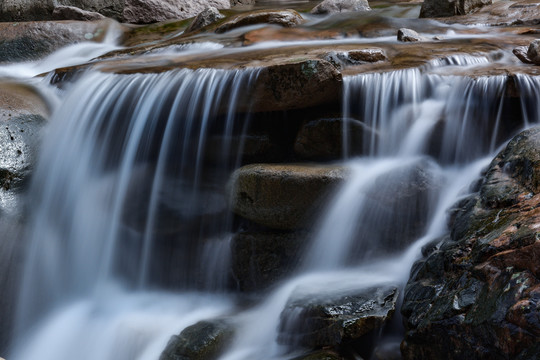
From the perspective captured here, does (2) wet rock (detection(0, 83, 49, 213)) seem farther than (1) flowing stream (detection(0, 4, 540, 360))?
Yes

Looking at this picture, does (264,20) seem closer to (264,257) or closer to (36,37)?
(36,37)

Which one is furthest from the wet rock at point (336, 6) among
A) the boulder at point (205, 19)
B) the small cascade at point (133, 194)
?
the small cascade at point (133, 194)

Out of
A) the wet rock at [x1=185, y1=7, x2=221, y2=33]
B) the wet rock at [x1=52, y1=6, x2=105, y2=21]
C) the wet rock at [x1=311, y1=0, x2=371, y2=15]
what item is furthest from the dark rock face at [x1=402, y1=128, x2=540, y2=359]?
the wet rock at [x1=52, y1=6, x2=105, y2=21]

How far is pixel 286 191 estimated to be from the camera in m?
4.11

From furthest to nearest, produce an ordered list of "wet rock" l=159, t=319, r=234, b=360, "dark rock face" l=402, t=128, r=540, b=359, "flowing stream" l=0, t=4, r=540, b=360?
"flowing stream" l=0, t=4, r=540, b=360 → "wet rock" l=159, t=319, r=234, b=360 → "dark rock face" l=402, t=128, r=540, b=359

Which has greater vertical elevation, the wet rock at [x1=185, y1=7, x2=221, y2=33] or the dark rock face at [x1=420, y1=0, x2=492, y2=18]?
the wet rock at [x1=185, y1=7, x2=221, y2=33]

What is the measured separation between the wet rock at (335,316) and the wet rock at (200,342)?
43cm

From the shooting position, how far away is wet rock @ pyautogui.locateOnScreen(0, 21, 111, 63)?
900 cm

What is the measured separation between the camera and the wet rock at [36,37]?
9.00 m

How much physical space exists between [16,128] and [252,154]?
7.93 feet

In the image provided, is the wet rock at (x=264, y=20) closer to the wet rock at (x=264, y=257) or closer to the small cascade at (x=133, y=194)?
the small cascade at (x=133, y=194)

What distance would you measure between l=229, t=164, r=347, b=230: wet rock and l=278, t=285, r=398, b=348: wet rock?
35.7 inches

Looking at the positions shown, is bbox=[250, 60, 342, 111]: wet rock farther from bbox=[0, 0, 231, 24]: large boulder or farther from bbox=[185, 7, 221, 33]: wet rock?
bbox=[0, 0, 231, 24]: large boulder

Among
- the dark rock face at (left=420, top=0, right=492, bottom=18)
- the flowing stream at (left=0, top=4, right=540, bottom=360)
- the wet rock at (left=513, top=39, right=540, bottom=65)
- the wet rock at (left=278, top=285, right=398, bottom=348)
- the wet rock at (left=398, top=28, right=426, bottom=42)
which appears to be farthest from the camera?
the dark rock face at (left=420, top=0, right=492, bottom=18)
